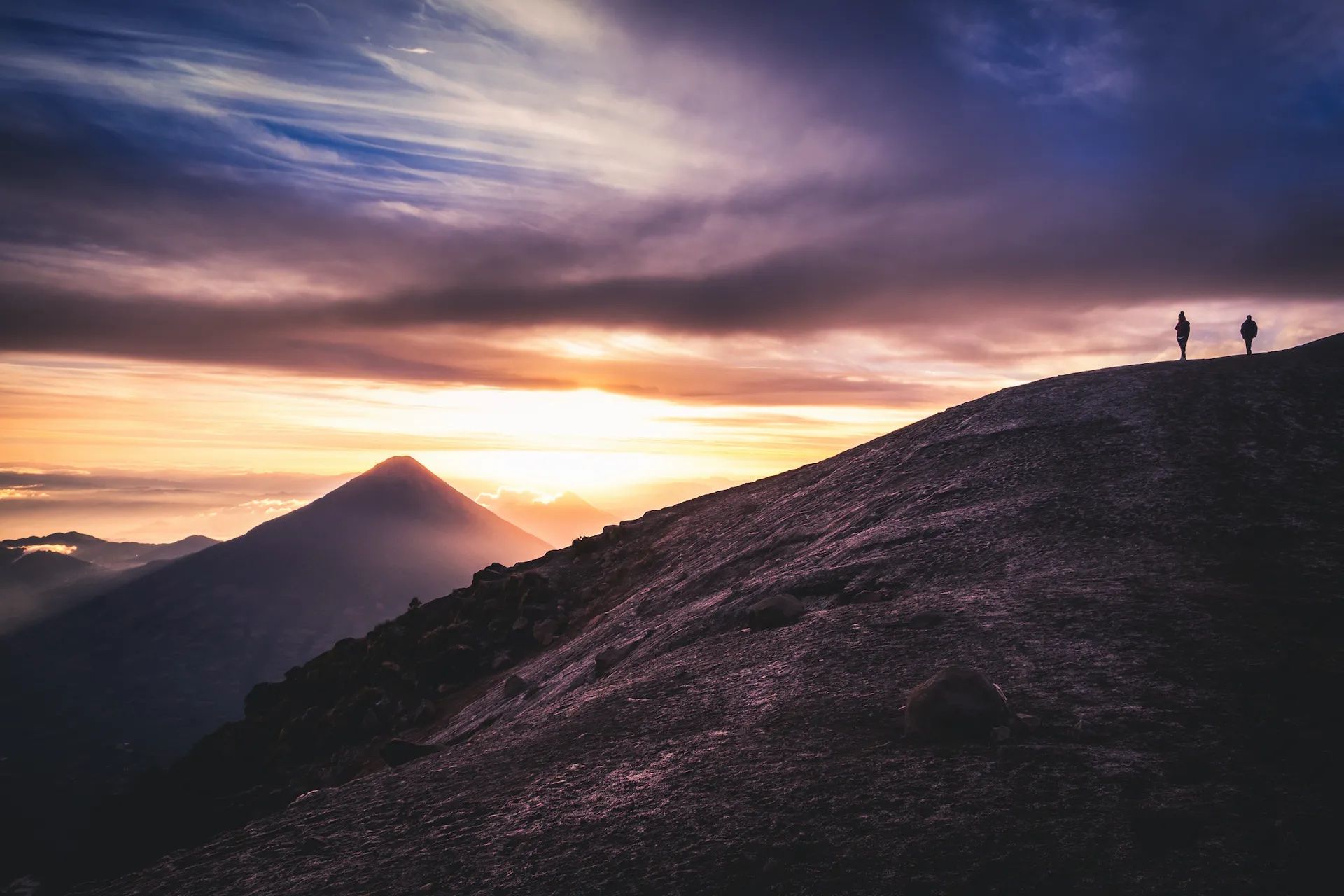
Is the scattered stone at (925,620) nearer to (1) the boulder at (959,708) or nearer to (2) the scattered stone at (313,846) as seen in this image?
(1) the boulder at (959,708)

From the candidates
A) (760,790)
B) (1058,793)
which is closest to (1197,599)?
(1058,793)

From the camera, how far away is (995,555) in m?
16.0

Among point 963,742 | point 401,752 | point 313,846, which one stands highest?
point 963,742

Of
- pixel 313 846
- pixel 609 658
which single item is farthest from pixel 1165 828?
pixel 609 658

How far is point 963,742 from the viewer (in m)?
9.22

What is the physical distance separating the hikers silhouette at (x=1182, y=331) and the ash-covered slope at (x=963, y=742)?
29.3ft

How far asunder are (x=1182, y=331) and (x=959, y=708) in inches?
1299

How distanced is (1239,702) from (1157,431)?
13983 millimetres

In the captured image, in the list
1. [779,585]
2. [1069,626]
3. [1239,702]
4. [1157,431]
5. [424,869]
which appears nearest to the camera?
[424,869]

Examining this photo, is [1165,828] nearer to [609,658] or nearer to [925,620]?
[925,620]

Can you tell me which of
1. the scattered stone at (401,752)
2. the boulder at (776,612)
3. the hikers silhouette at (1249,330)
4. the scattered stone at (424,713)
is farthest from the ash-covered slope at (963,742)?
the hikers silhouette at (1249,330)

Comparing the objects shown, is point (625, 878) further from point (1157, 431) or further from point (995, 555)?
point (1157, 431)

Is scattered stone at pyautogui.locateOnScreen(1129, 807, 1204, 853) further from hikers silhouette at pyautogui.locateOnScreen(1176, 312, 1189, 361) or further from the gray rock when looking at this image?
hikers silhouette at pyautogui.locateOnScreen(1176, 312, 1189, 361)

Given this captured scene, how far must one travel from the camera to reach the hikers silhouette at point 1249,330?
33.4 metres
